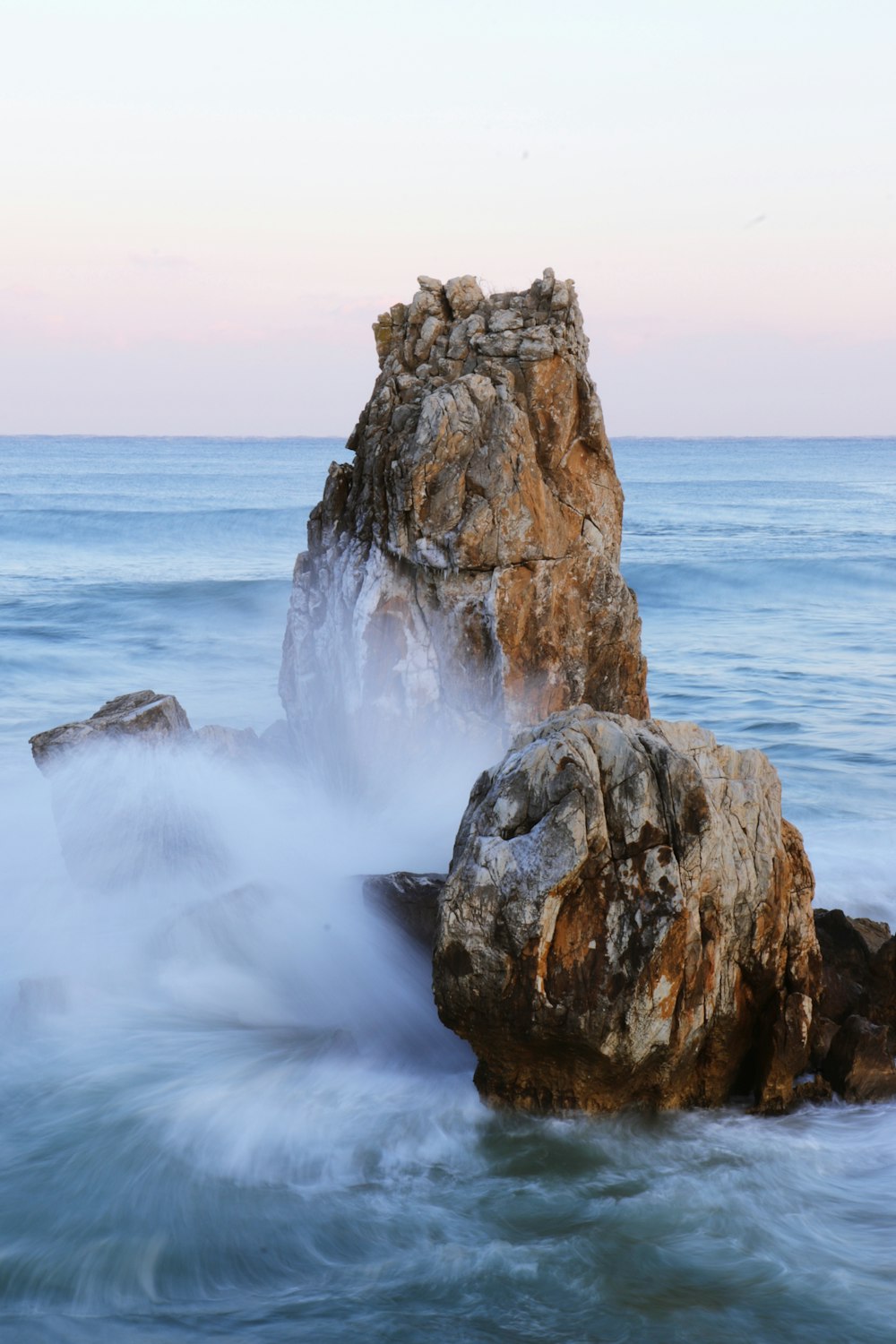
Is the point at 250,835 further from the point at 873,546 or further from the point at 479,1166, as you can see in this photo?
the point at 873,546

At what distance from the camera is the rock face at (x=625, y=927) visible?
20.4 feet

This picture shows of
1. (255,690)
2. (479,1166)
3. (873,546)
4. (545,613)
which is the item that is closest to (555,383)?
(545,613)

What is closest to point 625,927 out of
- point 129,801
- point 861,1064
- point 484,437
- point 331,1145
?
point 861,1064

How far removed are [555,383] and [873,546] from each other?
3500cm

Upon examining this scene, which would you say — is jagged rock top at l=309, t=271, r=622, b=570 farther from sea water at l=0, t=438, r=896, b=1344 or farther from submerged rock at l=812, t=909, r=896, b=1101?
submerged rock at l=812, t=909, r=896, b=1101

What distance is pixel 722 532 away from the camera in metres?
48.0

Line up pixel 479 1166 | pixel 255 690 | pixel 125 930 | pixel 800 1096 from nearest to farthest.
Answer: pixel 479 1166
pixel 800 1096
pixel 125 930
pixel 255 690

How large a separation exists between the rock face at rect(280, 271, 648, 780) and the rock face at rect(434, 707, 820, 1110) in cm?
267

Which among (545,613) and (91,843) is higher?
(545,613)

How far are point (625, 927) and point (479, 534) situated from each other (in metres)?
3.89

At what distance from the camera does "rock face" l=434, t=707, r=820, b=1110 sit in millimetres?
6203

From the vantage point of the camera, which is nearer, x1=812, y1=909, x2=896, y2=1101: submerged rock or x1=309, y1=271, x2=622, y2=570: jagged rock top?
x1=812, y1=909, x2=896, y2=1101: submerged rock

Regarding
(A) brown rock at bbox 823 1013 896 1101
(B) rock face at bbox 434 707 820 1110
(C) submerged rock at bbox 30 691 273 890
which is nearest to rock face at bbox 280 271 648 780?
(C) submerged rock at bbox 30 691 273 890

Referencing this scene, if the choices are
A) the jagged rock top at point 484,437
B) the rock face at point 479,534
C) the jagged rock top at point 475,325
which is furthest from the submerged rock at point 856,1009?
the jagged rock top at point 475,325
